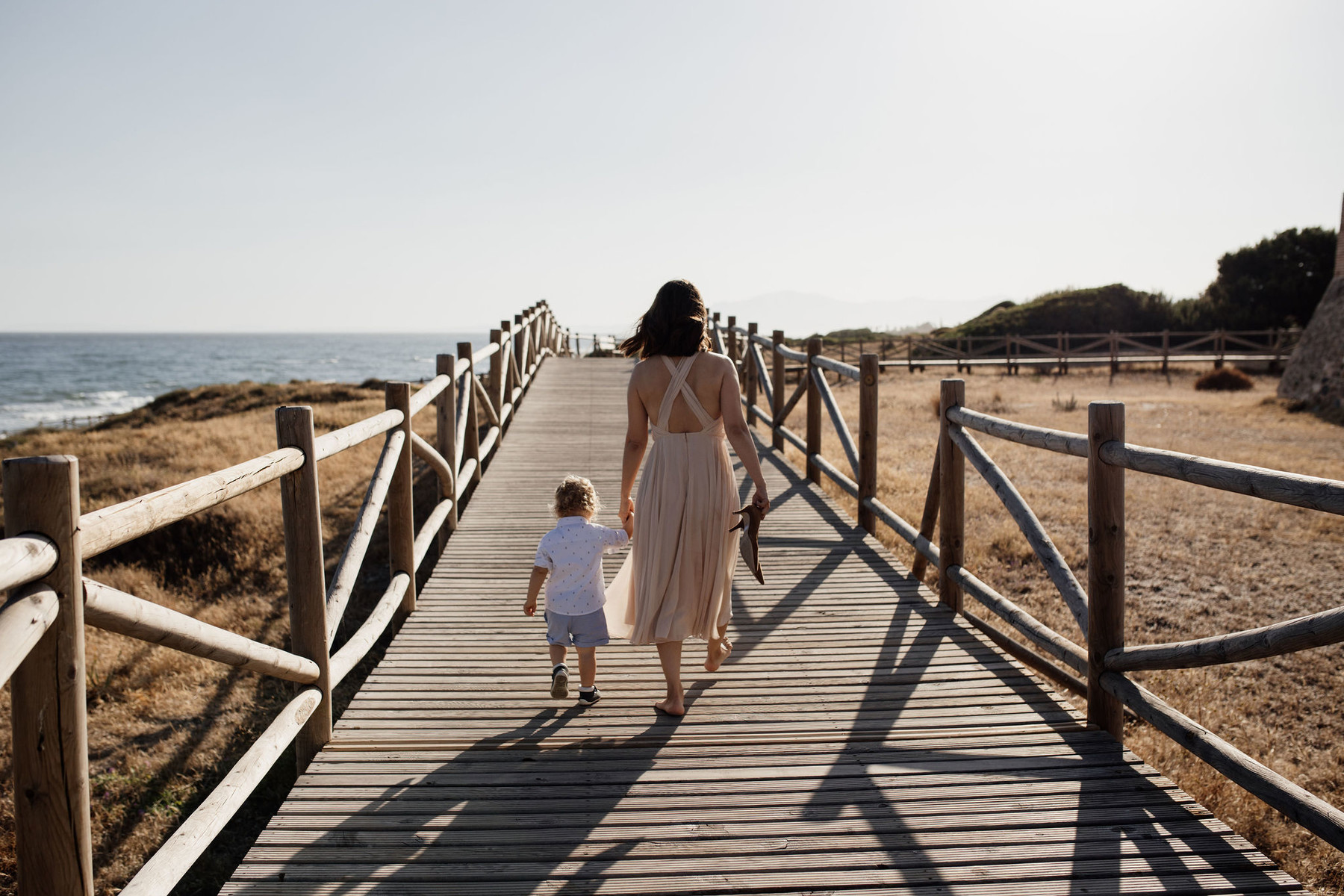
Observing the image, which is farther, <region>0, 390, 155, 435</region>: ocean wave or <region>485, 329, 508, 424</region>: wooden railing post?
<region>0, 390, 155, 435</region>: ocean wave

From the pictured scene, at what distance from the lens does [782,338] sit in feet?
32.9

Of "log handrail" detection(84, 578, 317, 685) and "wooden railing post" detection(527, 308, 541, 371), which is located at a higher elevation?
"wooden railing post" detection(527, 308, 541, 371)

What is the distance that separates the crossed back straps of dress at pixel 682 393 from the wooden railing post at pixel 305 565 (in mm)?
1312

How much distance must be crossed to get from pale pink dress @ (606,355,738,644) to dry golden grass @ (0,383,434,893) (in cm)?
242

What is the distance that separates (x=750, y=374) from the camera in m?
12.6

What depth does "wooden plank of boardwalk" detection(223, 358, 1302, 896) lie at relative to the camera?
8.22ft

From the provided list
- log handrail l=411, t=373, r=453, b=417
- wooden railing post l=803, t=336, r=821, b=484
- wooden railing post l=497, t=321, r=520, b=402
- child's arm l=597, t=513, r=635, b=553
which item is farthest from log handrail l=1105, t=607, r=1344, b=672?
wooden railing post l=497, t=321, r=520, b=402

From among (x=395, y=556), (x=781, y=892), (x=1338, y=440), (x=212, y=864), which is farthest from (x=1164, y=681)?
(x=1338, y=440)

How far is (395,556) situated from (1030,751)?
334cm

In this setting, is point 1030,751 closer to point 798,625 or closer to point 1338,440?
point 798,625

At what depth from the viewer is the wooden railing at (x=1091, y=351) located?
28.0 meters

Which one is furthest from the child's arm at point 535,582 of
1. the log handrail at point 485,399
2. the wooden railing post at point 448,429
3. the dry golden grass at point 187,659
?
the log handrail at point 485,399

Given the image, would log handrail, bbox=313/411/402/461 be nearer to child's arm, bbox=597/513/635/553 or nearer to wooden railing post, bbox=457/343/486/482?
child's arm, bbox=597/513/635/553

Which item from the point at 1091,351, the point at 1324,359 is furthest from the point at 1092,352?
the point at 1324,359
